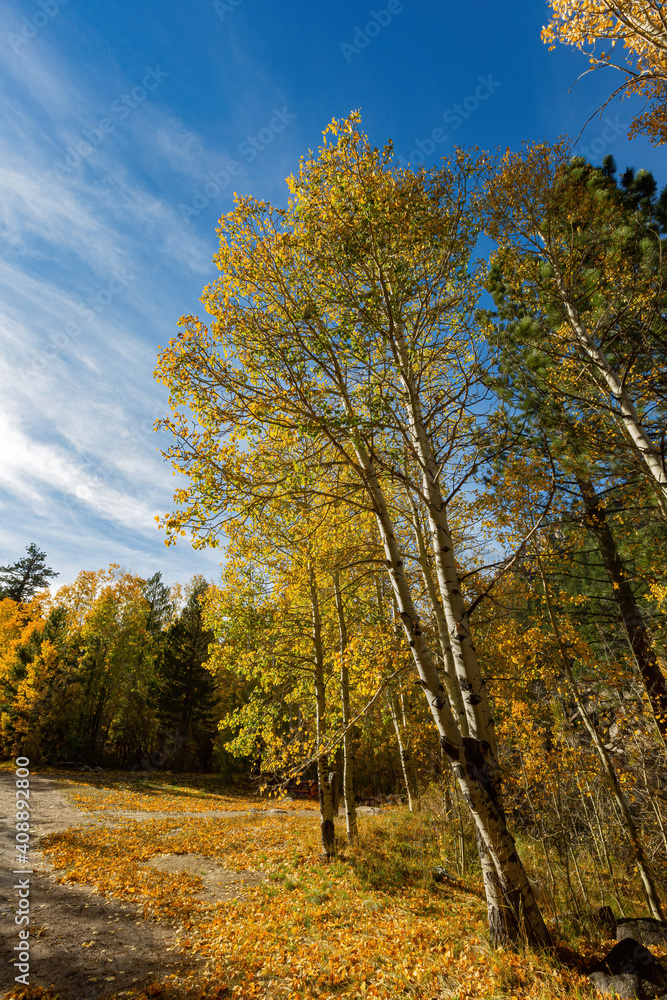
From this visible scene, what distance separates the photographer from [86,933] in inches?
197

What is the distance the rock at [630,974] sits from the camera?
10.9 ft

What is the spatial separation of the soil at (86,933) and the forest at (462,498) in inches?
80.4

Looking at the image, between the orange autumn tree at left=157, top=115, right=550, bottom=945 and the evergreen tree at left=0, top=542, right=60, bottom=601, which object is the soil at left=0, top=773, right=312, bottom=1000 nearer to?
the orange autumn tree at left=157, top=115, right=550, bottom=945

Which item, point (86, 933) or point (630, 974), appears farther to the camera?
point (86, 933)

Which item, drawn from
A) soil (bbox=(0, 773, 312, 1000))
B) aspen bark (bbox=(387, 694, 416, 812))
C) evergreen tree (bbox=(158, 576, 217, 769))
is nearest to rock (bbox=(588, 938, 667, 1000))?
soil (bbox=(0, 773, 312, 1000))

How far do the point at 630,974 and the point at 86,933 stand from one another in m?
5.77

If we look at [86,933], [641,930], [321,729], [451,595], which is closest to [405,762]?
[321,729]

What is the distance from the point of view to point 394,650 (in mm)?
5922

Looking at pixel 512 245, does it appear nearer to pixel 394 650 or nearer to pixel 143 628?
pixel 394 650

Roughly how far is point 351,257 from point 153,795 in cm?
2234

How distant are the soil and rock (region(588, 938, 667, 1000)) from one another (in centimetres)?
419

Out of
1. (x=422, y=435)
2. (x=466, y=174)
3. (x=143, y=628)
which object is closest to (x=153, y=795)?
(x=143, y=628)

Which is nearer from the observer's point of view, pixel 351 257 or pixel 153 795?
pixel 351 257

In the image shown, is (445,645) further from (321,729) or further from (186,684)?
(186,684)
